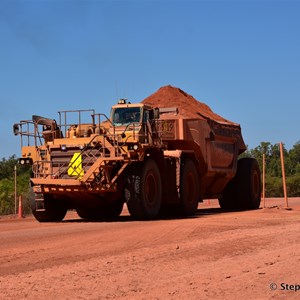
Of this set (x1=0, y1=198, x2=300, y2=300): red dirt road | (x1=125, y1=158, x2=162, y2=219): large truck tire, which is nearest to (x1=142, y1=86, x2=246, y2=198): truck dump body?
(x1=125, y1=158, x2=162, y2=219): large truck tire

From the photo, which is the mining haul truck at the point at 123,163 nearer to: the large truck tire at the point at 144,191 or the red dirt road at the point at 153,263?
the large truck tire at the point at 144,191

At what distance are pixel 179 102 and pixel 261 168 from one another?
43.1 metres

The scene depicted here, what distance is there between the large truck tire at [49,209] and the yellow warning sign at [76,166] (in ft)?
3.52

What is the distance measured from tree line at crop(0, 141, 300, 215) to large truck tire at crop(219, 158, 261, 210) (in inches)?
287

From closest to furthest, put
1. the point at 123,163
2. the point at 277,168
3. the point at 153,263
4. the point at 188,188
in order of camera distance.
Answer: the point at 153,263, the point at 123,163, the point at 188,188, the point at 277,168

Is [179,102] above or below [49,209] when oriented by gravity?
above

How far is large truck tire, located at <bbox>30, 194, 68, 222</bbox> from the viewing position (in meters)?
18.4

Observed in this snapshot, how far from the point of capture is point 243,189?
81.5 feet

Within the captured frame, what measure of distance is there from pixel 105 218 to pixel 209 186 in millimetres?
4321

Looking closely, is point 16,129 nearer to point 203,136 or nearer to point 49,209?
point 49,209

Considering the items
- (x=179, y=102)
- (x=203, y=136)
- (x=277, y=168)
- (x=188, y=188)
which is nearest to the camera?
(x=188, y=188)

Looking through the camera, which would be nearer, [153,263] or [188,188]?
[153,263]

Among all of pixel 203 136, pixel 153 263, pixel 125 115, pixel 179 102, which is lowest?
pixel 153 263

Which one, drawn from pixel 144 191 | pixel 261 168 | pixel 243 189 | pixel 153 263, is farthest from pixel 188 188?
pixel 261 168
